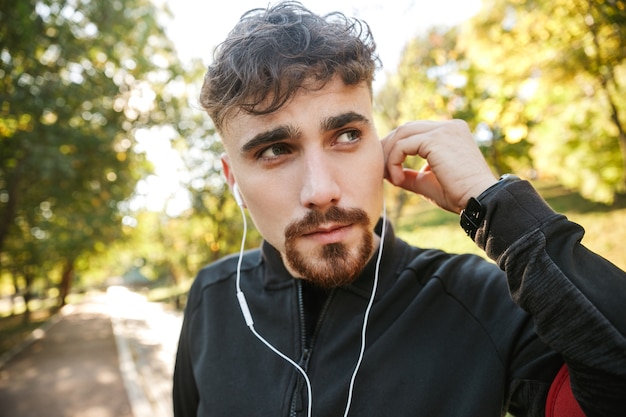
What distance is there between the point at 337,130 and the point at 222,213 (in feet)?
49.2

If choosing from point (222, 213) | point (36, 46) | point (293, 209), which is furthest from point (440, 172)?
point (222, 213)

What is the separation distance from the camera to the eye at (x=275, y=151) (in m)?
1.59

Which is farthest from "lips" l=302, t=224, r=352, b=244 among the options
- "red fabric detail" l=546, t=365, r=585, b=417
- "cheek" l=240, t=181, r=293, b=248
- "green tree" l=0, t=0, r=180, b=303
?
"green tree" l=0, t=0, r=180, b=303

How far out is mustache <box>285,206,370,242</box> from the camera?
1472 millimetres

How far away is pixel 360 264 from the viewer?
153 cm

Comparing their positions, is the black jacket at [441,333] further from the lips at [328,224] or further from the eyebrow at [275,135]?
the eyebrow at [275,135]

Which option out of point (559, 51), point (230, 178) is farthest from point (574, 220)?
point (230, 178)

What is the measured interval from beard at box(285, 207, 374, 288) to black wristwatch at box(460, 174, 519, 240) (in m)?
0.37

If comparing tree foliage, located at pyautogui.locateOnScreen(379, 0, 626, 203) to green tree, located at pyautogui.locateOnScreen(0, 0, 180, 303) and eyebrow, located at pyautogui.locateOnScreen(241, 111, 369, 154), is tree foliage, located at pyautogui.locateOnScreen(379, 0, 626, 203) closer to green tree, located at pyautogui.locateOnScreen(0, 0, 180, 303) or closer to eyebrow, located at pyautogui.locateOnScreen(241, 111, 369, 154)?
eyebrow, located at pyautogui.locateOnScreen(241, 111, 369, 154)

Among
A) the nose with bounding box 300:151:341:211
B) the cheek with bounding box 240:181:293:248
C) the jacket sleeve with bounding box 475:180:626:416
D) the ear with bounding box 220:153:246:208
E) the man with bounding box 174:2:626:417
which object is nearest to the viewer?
the jacket sleeve with bounding box 475:180:626:416

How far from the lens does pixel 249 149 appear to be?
160cm

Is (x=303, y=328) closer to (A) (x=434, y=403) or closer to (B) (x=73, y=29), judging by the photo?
(A) (x=434, y=403)

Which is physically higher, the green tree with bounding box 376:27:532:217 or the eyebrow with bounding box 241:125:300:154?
the green tree with bounding box 376:27:532:217

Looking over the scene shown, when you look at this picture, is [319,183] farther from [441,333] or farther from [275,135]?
[441,333]
